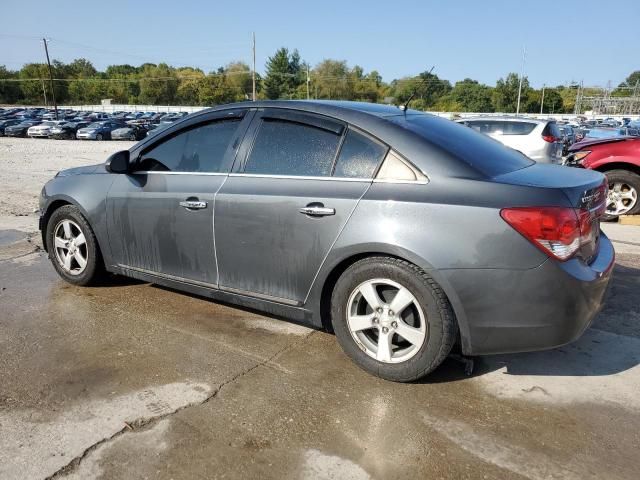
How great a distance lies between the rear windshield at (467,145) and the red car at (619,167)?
199 inches

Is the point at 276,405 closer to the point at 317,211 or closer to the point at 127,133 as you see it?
the point at 317,211

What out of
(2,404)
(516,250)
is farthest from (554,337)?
(2,404)

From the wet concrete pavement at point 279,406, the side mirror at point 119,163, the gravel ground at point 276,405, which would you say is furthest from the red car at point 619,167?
the side mirror at point 119,163

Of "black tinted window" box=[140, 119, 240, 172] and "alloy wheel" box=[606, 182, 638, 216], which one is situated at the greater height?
"black tinted window" box=[140, 119, 240, 172]

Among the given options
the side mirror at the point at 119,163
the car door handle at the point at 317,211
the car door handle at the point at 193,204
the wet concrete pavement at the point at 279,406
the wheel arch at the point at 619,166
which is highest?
the side mirror at the point at 119,163

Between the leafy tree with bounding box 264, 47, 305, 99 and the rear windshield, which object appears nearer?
the rear windshield

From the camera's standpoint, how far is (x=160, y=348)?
3510 millimetres

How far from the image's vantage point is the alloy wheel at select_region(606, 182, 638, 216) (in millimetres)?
7863

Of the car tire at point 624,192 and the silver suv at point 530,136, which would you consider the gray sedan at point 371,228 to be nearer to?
the car tire at point 624,192

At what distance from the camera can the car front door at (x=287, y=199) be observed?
3119 millimetres

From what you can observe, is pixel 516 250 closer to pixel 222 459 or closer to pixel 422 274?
pixel 422 274

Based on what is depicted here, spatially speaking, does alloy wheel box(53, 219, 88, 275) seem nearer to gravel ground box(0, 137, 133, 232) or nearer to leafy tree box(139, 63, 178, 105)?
gravel ground box(0, 137, 133, 232)

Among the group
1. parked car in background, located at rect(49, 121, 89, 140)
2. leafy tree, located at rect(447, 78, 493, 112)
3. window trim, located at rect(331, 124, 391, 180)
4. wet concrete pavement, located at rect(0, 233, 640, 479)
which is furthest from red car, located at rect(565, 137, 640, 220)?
leafy tree, located at rect(447, 78, 493, 112)

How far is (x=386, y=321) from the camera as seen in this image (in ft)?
9.80
